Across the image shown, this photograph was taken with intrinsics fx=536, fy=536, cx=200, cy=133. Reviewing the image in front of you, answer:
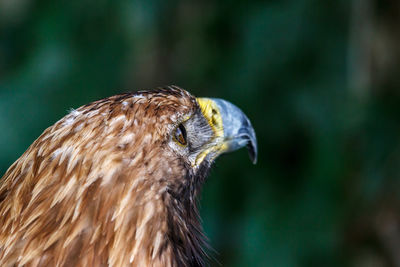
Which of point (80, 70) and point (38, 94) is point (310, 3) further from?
point (38, 94)

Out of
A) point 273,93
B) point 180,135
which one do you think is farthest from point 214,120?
point 273,93

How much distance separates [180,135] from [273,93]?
215 centimetres

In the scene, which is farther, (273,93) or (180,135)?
(273,93)

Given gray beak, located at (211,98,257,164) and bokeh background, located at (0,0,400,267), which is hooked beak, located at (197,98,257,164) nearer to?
gray beak, located at (211,98,257,164)

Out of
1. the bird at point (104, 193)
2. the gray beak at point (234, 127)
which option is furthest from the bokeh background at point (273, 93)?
the bird at point (104, 193)

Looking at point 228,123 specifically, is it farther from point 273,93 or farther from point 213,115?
point 273,93

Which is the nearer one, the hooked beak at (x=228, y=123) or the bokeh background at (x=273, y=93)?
the hooked beak at (x=228, y=123)

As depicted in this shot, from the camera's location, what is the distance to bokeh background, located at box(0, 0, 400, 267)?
3.74 meters

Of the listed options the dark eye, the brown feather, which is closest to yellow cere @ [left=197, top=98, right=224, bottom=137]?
the dark eye

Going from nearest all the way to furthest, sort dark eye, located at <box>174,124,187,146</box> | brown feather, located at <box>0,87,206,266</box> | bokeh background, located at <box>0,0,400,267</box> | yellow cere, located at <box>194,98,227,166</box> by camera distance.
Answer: brown feather, located at <box>0,87,206,266</box> < dark eye, located at <box>174,124,187,146</box> < yellow cere, located at <box>194,98,227,166</box> < bokeh background, located at <box>0,0,400,267</box>

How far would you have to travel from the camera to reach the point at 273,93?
3.84 metres

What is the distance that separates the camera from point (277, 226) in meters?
3.83

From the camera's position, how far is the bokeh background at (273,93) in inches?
147

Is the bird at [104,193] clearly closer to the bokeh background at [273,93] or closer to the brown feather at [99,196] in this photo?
the brown feather at [99,196]
